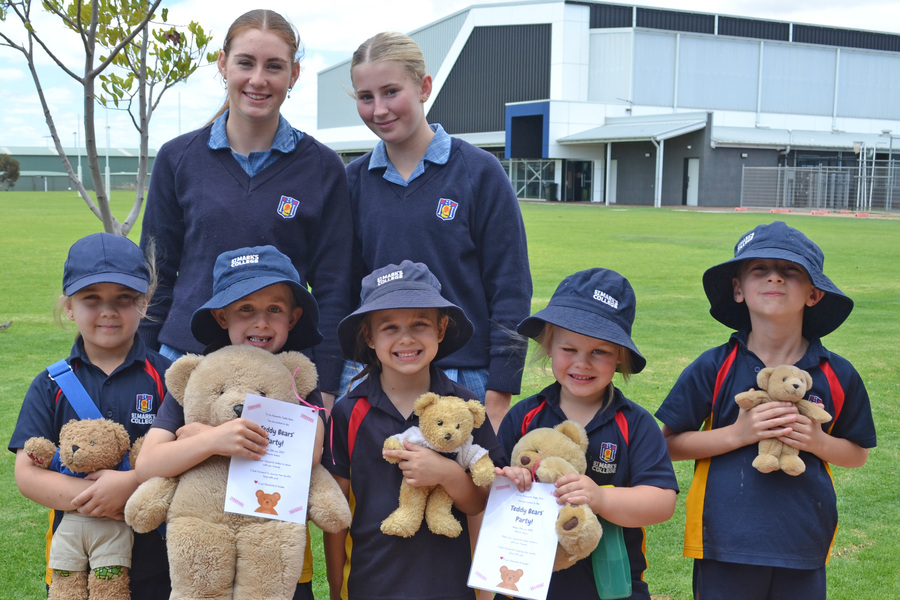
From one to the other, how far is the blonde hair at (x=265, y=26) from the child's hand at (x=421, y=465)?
1.55 metres

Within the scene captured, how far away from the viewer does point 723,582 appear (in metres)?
2.77

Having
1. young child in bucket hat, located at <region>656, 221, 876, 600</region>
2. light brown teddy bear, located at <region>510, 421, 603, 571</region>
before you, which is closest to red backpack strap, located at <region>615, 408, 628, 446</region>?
light brown teddy bear, located at <region>510, 421, 603, 571</region>

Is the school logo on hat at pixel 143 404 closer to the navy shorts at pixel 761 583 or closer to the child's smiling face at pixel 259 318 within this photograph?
the child's smiling face at pixel 259 318

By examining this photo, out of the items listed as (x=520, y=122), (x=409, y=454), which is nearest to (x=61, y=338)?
(x=409, y=454)

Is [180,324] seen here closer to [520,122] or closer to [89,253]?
[89,253]

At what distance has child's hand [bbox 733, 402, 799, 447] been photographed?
2615 mm

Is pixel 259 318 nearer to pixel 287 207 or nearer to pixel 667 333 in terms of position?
pixel 287 207

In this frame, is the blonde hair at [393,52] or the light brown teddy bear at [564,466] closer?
the light brown teddy bear at [564,466]

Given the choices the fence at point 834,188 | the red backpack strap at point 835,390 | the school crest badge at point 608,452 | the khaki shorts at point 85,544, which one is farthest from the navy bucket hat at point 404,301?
the fence at point 834,188

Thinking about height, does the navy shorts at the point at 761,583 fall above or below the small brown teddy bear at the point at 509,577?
below

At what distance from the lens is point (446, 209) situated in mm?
3148

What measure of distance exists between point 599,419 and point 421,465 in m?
0.60

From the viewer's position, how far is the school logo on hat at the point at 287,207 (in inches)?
119

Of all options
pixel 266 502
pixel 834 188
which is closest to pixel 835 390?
pixel 266 502
